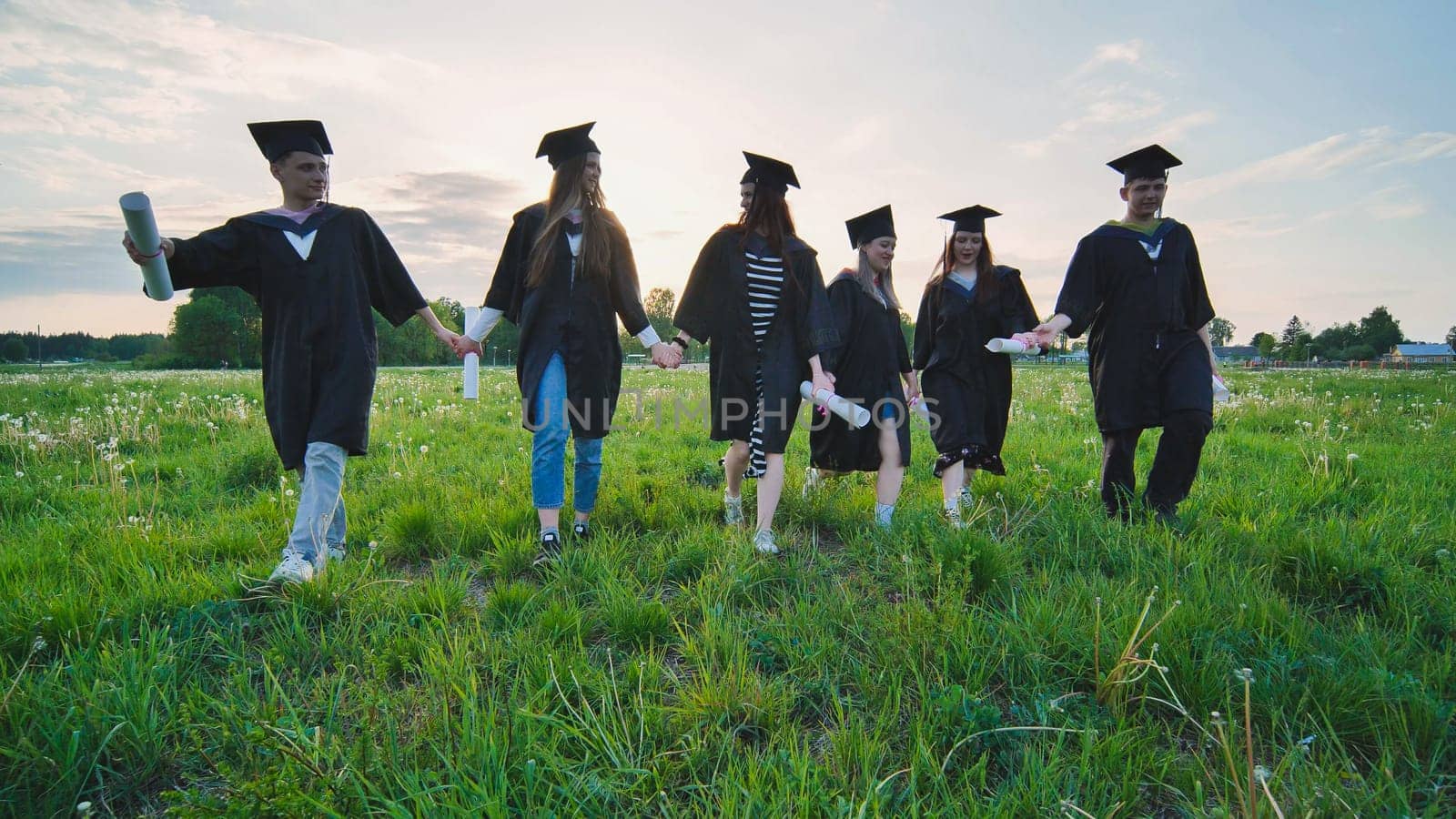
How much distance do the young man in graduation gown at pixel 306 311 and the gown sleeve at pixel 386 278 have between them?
0.46ft

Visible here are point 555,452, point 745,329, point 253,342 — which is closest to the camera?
point 555,452

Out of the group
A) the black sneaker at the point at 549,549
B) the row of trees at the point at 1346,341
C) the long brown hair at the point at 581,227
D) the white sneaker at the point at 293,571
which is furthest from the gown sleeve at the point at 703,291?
the row of trees at the point at 1346,341

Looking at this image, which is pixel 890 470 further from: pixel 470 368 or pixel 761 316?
pixel 470 368

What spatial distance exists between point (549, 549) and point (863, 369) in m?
2.61

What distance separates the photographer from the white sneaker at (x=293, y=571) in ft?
10.8

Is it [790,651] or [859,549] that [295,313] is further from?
[859,549]

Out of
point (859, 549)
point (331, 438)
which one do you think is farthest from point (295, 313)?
point (859, 549)

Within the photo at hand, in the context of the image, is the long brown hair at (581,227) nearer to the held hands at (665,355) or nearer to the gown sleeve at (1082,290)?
the held hands at (665,355)

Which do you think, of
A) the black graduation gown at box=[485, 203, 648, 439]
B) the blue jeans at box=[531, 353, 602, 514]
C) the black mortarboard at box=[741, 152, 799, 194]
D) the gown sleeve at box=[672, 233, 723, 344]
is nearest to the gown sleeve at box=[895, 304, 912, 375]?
the black mortarboard at box=[741, 152, 799, 194]

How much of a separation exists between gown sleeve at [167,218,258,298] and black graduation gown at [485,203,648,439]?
1311 millimetres

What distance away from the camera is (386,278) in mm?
4191

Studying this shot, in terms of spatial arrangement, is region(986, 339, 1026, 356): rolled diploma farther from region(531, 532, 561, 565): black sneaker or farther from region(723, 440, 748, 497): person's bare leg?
region(531, 532, 561, 565): black sneaker

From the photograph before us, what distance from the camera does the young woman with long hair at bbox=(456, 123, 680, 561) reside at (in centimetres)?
423

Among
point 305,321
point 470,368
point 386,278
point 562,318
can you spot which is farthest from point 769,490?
point 305,321
